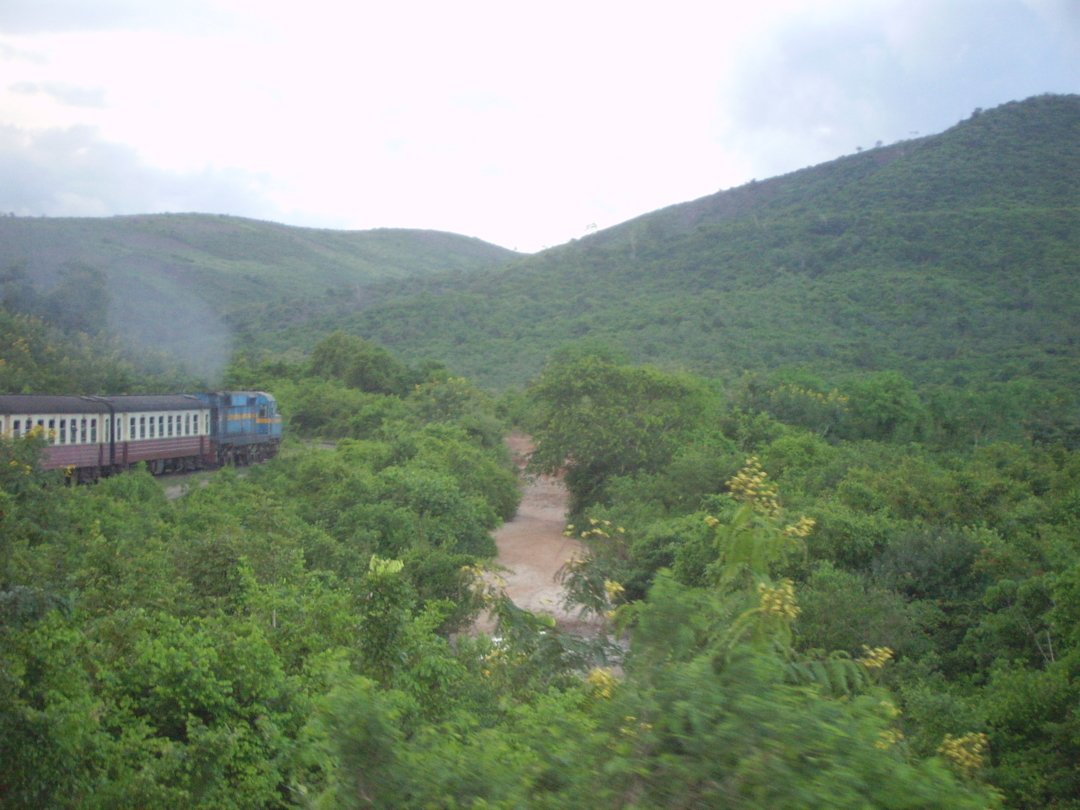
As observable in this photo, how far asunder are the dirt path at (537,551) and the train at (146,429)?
337 inches

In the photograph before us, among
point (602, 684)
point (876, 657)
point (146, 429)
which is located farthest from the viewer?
point (146, 429)

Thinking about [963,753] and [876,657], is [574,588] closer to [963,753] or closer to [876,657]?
[876,657]

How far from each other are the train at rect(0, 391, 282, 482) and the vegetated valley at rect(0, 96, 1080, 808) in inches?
79.7

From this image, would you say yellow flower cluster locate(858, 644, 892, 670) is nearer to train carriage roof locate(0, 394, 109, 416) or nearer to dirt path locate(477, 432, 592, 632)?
dirt path locate(477, 432, 592, 632)

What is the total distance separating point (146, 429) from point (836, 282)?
5290cm

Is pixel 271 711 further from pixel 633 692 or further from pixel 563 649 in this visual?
pixel 633 692

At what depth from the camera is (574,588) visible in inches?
341

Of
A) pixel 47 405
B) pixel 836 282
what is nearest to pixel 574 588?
pixel 47 405

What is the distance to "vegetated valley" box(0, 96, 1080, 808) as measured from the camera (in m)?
3.64

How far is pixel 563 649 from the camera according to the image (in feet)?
22.6

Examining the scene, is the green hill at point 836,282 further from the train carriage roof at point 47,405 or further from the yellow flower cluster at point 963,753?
the yellow flower cluster at point 963,753

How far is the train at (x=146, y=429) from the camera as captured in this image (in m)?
18.5

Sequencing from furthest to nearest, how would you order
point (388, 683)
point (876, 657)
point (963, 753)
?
1. point (876, 657)
2. point (388, 683)
3. point (963, 753)

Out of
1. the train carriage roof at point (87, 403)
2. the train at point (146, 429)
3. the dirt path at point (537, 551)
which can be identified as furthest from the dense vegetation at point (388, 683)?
the train at point (146, 429)
